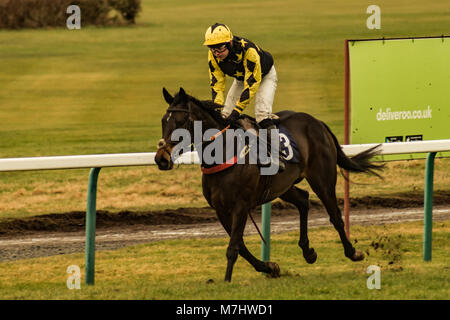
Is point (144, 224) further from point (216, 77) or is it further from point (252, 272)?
point (216, 77)

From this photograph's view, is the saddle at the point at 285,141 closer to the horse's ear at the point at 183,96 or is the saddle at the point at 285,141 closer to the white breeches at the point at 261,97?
the white breeches at the point at 261,97

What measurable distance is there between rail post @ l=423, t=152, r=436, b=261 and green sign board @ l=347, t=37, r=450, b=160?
113cm

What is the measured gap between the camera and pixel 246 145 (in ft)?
23.0

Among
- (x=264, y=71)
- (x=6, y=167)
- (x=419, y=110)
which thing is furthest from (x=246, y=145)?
(x=419, y=110)

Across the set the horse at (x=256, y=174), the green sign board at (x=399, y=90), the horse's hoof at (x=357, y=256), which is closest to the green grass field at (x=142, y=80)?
the green sign board at (x=399, y=90)

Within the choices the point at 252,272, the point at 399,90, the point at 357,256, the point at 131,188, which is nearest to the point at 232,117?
the point at 252,272

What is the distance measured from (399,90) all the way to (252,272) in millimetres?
2593

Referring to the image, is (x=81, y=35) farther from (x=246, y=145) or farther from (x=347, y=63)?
(x=246, y=145)

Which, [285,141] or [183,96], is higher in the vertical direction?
[183,96]

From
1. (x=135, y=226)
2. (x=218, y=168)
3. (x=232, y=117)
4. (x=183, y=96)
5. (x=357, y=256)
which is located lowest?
(x=135, y=226)

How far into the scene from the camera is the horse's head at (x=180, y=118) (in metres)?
6.31

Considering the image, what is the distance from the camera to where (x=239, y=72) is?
288 inches

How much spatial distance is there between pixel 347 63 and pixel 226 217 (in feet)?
8.66

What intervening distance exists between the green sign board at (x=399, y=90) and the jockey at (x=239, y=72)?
1.70m
